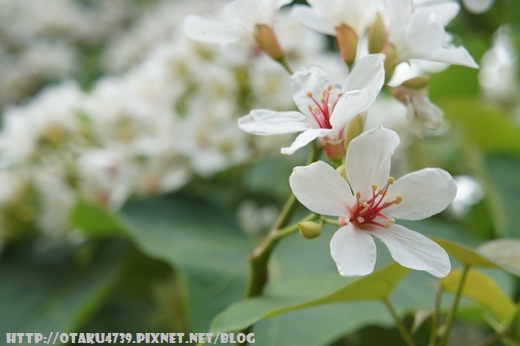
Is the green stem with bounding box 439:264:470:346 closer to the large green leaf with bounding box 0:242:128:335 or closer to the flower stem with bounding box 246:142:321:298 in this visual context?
the flower stem with bounding box 246:142:321:298

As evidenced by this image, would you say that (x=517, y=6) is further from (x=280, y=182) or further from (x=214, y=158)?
(x=214, y=158)

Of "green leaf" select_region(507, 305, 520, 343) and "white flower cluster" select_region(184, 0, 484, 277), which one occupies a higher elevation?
"white flower cluster" select_region(184, 0, 484, 277)

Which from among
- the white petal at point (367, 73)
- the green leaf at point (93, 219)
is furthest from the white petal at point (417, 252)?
the green leaf at point (93, 219)

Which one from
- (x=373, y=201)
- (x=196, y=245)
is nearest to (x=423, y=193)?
(x=373, y=201)

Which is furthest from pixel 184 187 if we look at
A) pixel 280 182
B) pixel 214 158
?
pixel 280 182

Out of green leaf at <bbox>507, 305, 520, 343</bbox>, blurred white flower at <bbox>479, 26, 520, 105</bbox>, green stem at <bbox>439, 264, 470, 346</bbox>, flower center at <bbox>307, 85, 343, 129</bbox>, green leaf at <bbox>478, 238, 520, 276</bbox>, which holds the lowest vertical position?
blurred white flower at <bbox>479, 26, 520, 105</bbox>

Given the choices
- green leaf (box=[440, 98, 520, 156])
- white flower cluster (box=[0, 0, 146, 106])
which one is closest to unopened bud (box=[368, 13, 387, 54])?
green leaf (box=[440, 98, 520, 156])

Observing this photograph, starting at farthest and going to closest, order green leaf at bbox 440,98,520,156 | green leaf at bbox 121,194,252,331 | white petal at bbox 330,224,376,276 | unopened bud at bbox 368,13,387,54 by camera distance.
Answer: green leaf at bbox 440,98,520,156 < green leaf at bbox 121,194,252,331 < unopened bud at bbox 368,13,387,54 < white petal at bbox 330,224,376,276

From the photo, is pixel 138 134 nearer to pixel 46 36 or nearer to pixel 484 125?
pixel 484 125
